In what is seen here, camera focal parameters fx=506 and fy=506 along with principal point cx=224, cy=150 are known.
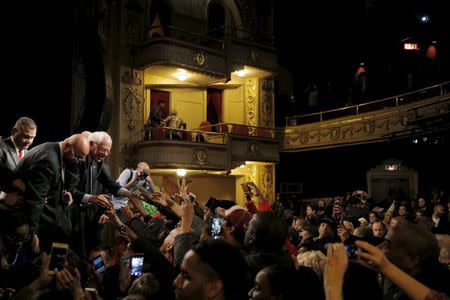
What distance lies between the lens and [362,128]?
19.2m

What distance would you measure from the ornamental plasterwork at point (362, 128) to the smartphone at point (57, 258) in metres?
14.3

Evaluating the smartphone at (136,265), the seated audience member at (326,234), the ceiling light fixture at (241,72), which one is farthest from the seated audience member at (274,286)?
the ceiling light fixture at (241,72)

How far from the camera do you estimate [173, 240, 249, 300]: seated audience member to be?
2312 mm

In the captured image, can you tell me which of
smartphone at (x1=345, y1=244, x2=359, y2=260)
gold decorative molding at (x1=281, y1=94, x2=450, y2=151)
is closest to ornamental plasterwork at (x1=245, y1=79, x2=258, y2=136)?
gold decorative molding at (x1=281, y1=94, x2=450, y2=151)

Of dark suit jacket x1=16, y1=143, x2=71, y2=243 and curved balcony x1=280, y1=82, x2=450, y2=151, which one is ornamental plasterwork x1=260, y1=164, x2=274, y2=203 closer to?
curved balcony x1=280, y1=82, x2=450, y2=151

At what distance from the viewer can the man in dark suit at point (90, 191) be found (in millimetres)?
5121

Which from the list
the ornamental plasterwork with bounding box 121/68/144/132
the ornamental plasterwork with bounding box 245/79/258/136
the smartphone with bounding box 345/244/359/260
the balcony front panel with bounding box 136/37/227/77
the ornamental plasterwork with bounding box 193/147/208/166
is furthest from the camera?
the ornamental plasterwork with bounding box 245/79/258/136

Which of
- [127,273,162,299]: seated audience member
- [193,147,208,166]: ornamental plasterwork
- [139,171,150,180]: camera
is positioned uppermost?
[193,147,208,166]: ornamental plasterwork

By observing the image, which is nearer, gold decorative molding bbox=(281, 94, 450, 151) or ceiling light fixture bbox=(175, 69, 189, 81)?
gold decorative molding bbox=(281, 94, 450, 151)

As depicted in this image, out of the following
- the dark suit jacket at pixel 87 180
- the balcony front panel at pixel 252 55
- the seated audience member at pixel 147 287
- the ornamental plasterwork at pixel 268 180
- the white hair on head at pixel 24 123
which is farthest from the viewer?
the ornamental plasterwork at pixel 268 180

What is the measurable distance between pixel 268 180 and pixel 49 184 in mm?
16707

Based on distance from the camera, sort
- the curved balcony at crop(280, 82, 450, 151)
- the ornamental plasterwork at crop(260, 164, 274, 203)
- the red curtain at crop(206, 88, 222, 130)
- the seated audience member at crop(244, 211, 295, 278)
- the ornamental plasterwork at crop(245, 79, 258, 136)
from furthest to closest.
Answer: the ornamental plasterwork at crop(245, 79, 258, 136) < the red curtain at crop(206, 88, 222, 130) < the ornamental plasterwork at crop(260, 164, 274, 203) < the curved balcony at crop(280, 82, 450, 151) < the seated audience member at crop(244, 211, 295, 278)

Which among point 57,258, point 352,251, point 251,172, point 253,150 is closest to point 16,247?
point 57,258

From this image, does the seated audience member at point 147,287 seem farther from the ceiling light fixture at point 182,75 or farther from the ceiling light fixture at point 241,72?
the ceiling light fixture at point 241,72
